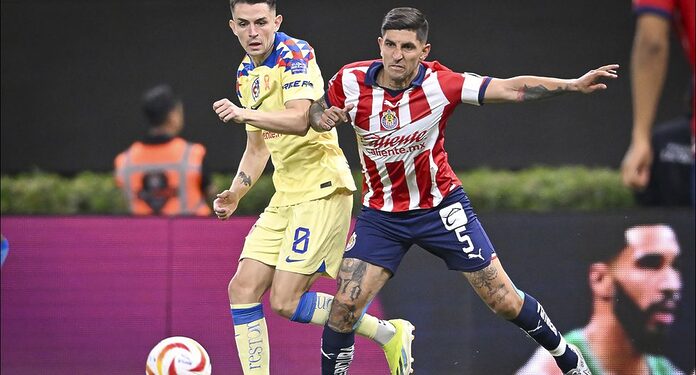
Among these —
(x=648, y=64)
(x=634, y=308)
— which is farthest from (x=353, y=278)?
(x=648, y=64)

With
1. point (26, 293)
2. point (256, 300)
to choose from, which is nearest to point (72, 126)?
point (26, 293)

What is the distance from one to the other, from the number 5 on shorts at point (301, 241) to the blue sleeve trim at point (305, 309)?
0.81 feet

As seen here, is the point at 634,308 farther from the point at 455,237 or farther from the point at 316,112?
the point at 316,112

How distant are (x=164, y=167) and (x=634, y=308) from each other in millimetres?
3467

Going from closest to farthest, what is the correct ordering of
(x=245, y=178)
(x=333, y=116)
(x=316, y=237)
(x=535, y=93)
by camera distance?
(x=535, y=93), (x=333, y=116), (x=316, y=237), (x=245, y=178)

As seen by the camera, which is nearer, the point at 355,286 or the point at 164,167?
the point at 355,286

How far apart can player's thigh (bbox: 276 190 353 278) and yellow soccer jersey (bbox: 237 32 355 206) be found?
68 mm

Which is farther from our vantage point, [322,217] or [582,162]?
[582,162]

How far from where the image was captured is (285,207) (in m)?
6.93

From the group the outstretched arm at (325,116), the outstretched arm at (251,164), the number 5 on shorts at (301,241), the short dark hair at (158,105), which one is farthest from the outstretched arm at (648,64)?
the short dark hair at (158,105)

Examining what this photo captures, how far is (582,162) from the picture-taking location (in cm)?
941

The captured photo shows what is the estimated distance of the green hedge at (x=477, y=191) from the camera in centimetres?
975

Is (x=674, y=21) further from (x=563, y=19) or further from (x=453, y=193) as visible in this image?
(x=563, y=19)

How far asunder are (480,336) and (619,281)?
0.88m
